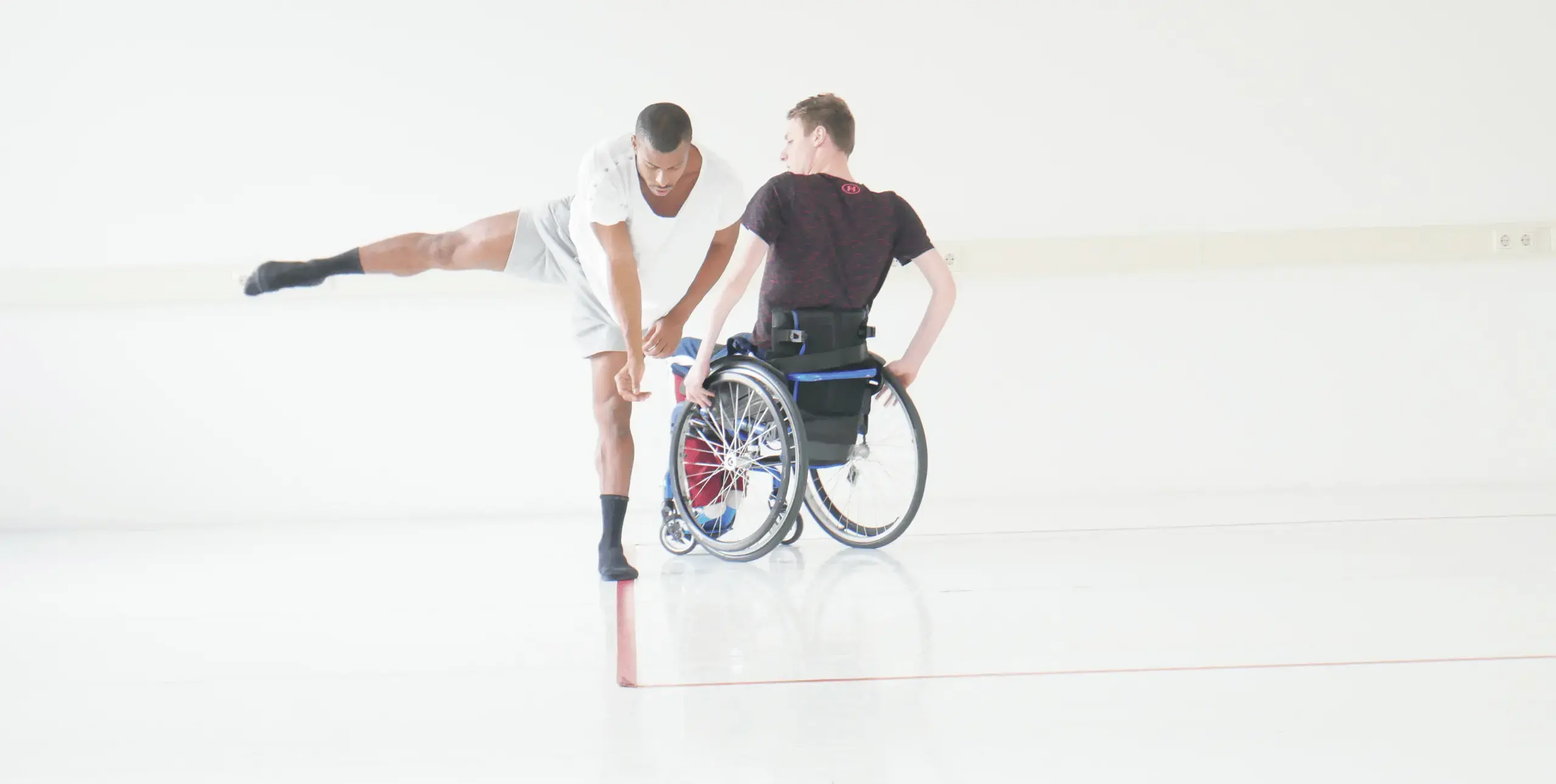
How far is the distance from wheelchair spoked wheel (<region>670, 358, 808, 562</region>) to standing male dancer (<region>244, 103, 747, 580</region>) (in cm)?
15

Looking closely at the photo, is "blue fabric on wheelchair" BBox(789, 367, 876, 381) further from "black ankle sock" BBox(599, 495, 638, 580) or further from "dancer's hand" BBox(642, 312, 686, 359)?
"black ankle sock" BBox(599, 495, 638, 580)

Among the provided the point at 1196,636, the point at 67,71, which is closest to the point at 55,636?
the point at 1196,636

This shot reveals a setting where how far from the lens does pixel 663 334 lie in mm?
2486

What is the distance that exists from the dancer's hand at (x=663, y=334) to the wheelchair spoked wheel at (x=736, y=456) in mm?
131

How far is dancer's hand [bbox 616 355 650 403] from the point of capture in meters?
2.26

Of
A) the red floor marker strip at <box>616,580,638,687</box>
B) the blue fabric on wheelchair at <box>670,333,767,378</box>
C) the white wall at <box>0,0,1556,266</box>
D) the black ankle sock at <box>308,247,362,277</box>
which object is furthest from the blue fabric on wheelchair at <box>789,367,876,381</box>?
the white wall at <box>0,0,1556,266</box>

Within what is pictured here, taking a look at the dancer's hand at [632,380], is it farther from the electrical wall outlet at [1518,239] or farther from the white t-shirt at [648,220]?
the electrical wall outlet at [1518,239]

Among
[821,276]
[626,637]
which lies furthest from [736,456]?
[626,637]

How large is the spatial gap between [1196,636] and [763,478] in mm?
1882

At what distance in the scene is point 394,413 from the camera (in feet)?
11.7

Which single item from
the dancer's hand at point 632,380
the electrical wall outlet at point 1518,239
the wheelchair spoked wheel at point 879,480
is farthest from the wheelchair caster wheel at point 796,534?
the electrical wall outlet at point 1518,239

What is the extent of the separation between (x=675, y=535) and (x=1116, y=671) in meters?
1.26

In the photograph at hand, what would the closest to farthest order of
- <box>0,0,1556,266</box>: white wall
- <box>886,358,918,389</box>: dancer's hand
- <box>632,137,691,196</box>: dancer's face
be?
<box>632,137,691,196</box>: dancer's face < <box>886,358,918,389</box>: dancer's hand < <box>0,0,1556,266</box>: white wall

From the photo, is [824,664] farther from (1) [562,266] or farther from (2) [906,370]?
(1) [562,266]
